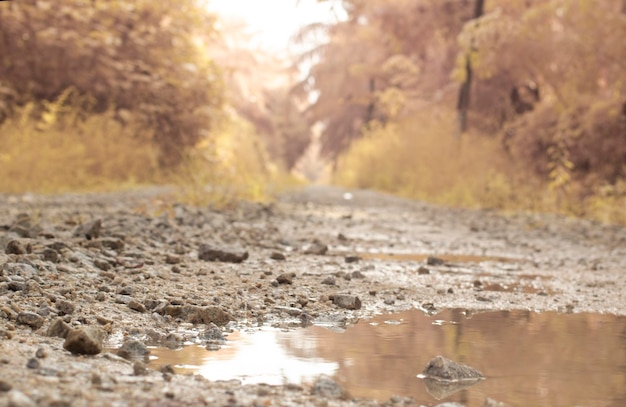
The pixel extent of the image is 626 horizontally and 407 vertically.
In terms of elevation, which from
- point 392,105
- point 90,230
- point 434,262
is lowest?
point 90,230

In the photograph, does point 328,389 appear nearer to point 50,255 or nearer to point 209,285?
point 209,285

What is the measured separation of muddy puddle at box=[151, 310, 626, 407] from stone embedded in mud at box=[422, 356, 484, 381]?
4 centimetres

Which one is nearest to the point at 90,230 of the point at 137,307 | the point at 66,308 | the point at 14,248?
the point at 14,248

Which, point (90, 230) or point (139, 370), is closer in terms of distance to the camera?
point (139, 370)

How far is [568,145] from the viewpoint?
447 inches

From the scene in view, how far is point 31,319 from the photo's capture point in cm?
280

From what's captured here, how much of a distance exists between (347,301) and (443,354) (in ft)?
2.93

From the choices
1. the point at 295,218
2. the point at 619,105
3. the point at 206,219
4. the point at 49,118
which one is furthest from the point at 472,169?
the point at 206,219

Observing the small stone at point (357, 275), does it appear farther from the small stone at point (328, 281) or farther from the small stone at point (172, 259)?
the small stone at point (172, 259)

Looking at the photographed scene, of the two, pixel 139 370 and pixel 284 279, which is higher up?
pixel 284 279

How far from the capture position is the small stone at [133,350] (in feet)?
8.38

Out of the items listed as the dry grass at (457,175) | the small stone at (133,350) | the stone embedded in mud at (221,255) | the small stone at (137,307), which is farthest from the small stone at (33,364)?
the dry grass at (457,175)

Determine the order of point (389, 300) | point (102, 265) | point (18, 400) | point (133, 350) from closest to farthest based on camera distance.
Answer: point (18, 400)
point (133, 350)
point (389, 300)
point (102, 265)

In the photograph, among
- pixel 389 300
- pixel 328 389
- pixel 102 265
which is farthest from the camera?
pixel 102 265
